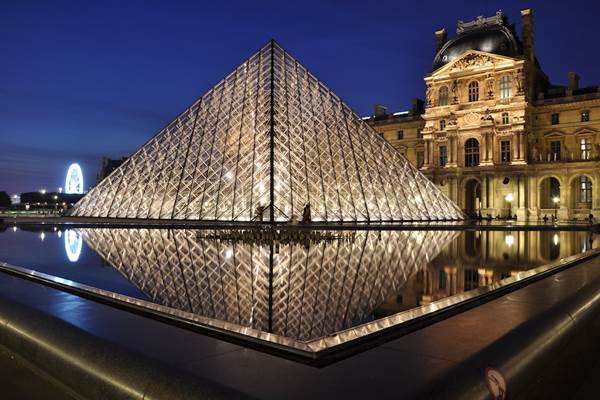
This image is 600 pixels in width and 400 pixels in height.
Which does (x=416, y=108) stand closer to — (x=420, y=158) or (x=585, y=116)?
(x=420, y=158)

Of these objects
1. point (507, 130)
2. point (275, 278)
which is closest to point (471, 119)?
point (507, 130)

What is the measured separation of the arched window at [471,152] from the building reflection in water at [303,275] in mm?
32763

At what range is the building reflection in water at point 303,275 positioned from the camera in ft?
14.6

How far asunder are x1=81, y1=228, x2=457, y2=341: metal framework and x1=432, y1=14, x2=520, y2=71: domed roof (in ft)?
116

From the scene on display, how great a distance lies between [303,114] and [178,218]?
7.47 m

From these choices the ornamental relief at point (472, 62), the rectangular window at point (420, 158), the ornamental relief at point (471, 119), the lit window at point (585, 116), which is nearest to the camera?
the lit window at point (585, 116)

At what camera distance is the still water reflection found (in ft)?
14.9

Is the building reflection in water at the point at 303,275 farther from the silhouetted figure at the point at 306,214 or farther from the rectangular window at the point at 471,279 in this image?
the silhouetted figure at the point at 306,214

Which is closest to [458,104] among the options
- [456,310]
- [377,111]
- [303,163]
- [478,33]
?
[478,33]

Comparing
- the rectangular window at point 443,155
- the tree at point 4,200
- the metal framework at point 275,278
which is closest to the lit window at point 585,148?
the rectangular window at point 443,155

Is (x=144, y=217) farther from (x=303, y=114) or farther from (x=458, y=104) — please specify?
(x=458, y=104)

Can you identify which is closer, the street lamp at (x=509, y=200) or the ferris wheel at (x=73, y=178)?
the street lamp at (x=509, y=200)

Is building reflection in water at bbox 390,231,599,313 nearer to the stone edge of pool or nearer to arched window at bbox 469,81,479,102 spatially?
the stone edge of pool

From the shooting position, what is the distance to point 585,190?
38938mm
